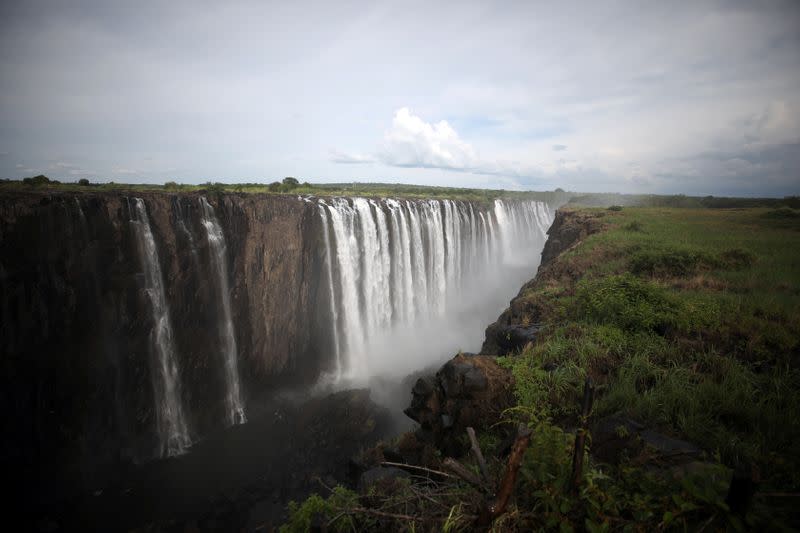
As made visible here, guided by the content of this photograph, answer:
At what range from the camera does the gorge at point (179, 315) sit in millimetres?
11086

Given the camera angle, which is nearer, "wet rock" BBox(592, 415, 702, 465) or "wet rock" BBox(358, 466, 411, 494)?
"wet rock" BBox(592, 415, 702, 465)

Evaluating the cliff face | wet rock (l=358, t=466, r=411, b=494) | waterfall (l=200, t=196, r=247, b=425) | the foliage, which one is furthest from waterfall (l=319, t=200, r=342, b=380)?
wet rock (l=358, t=466, r=411, b=494)

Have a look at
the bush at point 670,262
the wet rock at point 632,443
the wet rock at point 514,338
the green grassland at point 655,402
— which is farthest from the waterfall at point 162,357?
the bush at point 670,262

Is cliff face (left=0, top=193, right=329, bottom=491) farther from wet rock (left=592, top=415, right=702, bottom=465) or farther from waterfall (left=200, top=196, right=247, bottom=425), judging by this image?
wet rock (left=592, top=415, right=702, bottom=465)

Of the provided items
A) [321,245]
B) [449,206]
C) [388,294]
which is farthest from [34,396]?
[449,206]

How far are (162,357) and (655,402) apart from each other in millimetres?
15651

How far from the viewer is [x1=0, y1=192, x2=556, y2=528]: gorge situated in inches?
436

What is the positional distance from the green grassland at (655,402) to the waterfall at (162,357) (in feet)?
40.0

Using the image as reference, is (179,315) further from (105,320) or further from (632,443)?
(632,443)

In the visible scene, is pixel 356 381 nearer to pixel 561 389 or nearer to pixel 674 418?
pixel 561 389

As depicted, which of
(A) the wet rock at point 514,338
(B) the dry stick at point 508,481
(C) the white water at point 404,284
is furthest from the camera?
(C) the white water at point 404,284

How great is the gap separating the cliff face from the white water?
178 inches

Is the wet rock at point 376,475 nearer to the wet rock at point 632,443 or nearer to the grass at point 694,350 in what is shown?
the grass at point 694,350

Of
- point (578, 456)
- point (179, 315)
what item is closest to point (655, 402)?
point (578, 456)
